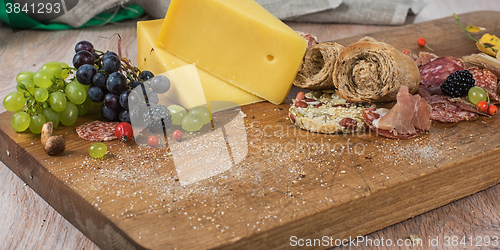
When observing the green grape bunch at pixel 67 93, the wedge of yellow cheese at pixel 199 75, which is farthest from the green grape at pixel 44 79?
the wedge of yellow cheese at pixel 199 75

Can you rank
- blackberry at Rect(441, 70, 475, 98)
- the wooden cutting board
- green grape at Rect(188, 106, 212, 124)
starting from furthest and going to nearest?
blackberry at Rect(441, 70, 475, 98) < green grape at Rect(188, 106, 212, 124) < the wooden cutting board

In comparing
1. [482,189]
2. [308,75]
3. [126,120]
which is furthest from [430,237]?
[126,120]

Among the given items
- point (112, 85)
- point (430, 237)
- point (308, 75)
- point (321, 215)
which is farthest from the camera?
point (308, 75)

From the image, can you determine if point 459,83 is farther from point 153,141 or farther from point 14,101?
point 14,101

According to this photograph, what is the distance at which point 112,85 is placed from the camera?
1.72 metres

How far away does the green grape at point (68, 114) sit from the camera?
1.76 m

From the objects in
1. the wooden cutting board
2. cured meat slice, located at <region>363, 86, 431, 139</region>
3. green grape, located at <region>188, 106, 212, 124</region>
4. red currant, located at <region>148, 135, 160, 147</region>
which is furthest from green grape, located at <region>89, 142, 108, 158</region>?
cured meat slice, located at <region>363, 86, 431, 139</region>

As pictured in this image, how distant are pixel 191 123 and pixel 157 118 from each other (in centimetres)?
14

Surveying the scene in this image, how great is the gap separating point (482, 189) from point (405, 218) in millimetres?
378

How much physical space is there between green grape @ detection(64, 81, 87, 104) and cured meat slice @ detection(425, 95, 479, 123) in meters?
1.43

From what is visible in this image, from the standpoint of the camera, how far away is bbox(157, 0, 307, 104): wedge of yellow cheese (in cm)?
193

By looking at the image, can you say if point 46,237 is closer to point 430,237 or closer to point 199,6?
point 199,6

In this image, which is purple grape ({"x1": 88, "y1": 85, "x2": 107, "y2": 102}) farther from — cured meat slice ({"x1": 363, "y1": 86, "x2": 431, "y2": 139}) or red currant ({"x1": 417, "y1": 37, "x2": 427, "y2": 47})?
red currant ({"x1": 417, "y1": 37, "x2": 427, "y2": 47})

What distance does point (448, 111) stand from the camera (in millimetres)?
1844
